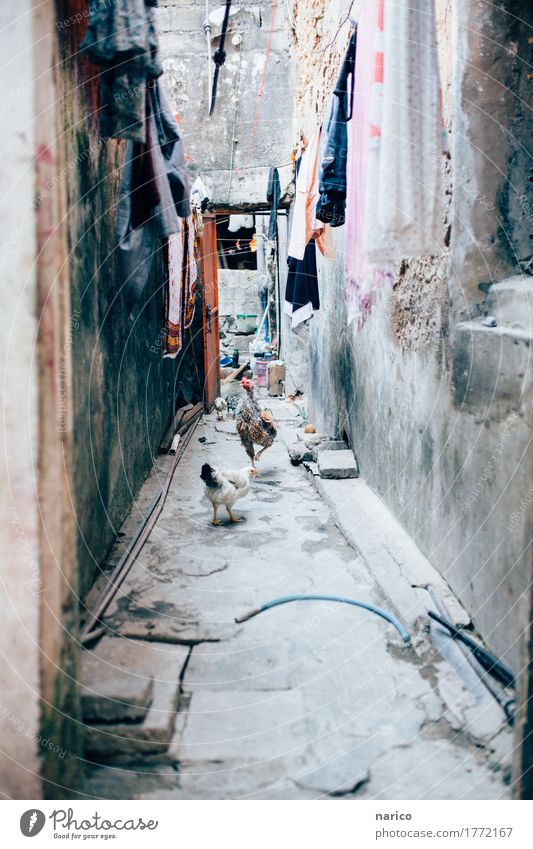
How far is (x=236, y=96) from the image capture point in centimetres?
938

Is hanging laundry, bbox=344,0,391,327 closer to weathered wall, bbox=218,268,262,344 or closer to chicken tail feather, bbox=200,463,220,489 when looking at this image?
chicken tail feather, bbox=200,463,220,489

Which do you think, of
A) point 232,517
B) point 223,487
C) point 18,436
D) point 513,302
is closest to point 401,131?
point 513,302

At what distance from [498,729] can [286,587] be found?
156cm

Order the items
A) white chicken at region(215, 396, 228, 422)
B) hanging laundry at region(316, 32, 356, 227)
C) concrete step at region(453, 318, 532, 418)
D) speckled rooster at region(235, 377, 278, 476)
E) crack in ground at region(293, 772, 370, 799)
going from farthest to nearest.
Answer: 1. white chicken at region(215, 396, 228, 422)
2. speckled rooster at region(235, 377, 278, 476)
3. hanging laundry at region(316, 32, 356, 227)
4. concrete step at region(453, 318, 532, 418)
5. crack in ground at region(293, 772, 370, 799)

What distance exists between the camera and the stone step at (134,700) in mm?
2260

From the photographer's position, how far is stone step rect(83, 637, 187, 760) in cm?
226

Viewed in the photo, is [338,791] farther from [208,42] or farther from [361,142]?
[208,42]

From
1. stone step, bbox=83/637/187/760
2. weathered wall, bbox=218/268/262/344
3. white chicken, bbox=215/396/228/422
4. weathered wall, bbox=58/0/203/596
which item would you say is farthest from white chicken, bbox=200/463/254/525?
weathered wall, bbox=218/268/262/344

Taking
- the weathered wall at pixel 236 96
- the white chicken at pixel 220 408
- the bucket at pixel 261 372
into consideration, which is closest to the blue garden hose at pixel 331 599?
the white chicken at pixel 220 408

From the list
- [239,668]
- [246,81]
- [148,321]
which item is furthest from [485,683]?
[246,81]

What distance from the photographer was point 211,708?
2502 mm

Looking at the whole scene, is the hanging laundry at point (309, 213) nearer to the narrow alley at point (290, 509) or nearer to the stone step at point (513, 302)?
the narrow alley at point (290, 509)

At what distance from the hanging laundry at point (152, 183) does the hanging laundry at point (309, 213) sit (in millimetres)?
1931

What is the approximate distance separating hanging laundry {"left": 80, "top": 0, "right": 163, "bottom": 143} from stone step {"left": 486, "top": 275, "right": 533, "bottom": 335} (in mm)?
1720
